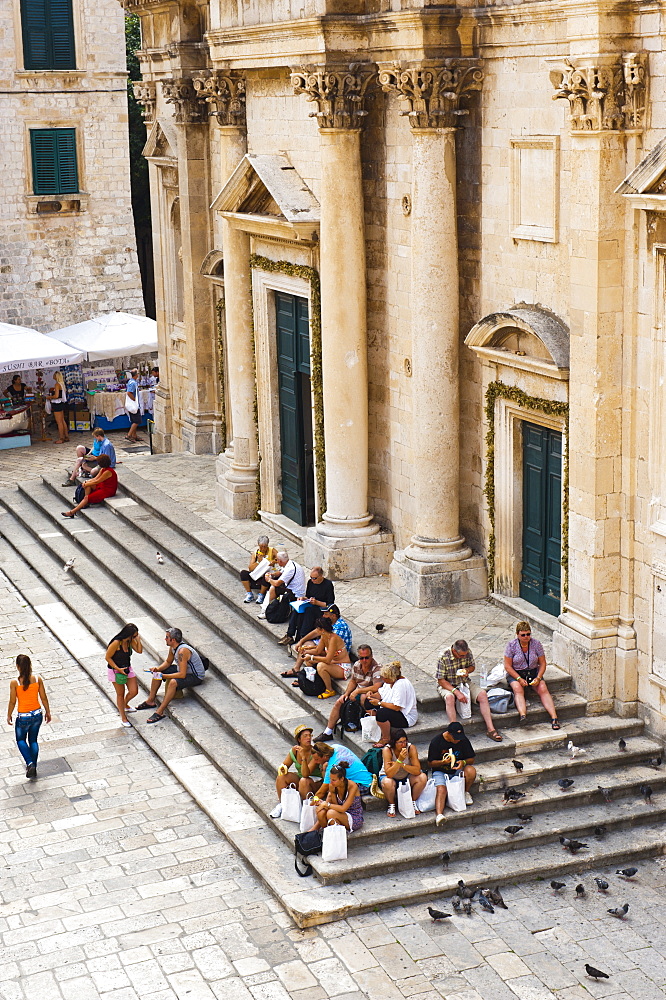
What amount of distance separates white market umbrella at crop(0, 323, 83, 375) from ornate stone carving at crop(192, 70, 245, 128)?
9774 millimetres

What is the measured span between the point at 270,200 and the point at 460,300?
407cm

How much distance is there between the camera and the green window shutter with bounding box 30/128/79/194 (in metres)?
32.6

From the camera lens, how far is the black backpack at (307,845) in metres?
13.2

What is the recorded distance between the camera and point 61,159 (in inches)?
1299

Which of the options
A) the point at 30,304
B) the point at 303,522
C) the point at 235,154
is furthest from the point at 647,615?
the point at 30,304

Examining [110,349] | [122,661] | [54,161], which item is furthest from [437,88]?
[54,161]

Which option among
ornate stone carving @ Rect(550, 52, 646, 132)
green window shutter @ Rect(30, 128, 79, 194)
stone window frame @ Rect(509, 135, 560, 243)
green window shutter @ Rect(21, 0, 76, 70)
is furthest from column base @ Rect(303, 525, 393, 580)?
green window shutter @ Rect(21, 0, 76, 70)

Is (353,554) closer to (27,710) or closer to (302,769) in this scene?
(27,710)

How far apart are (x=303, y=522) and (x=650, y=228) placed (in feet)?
28.2

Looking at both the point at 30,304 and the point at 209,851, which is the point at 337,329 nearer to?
the point at 209,851

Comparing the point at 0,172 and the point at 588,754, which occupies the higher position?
the point at 0,172

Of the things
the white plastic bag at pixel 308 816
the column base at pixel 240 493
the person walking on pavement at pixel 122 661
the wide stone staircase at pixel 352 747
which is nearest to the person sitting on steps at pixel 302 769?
the white plastic bag at pixel 308 816

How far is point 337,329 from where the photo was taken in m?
18.3

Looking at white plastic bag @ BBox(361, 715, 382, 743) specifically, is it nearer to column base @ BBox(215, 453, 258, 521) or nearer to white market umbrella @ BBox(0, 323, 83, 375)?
column base @ BBox(215, 453, 258, 521)
